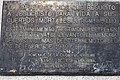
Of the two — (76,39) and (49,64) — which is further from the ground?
(76,39)

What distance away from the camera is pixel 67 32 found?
3.86 m

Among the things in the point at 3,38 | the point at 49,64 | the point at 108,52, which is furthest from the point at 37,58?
the point at 108,52

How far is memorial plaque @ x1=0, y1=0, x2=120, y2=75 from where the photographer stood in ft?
12.3

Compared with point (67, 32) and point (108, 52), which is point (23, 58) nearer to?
point (67, 32)

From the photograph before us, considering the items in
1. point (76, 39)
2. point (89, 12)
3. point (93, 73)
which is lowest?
point (93, 73)

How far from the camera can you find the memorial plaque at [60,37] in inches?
147

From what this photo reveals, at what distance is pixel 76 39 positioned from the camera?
384 centimetres

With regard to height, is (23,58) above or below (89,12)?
below

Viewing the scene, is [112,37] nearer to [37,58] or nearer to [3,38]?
[37,58]

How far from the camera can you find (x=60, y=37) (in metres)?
3.84

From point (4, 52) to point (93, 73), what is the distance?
3.01 ft

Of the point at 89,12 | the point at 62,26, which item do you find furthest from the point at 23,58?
the point at 89,12

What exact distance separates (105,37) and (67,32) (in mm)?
394

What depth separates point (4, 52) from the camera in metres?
3.78
